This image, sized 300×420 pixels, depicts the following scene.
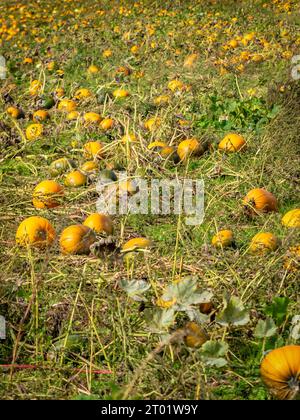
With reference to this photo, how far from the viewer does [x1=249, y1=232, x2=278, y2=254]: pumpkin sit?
281cm

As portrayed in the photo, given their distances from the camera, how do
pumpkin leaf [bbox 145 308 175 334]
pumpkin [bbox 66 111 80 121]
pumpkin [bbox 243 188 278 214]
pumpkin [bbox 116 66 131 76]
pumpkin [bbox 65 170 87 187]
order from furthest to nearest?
pumpkin [bbox 116 66 131 76] < pumpkin [bbox 66 111 80 121] < pumpkin [bbox 65 170 87 187] < pumpkin [bbox 243 188 278 214] < pumpkin leaf [bbox 145 308 175 334]

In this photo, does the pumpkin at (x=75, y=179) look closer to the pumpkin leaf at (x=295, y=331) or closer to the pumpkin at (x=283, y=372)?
the pumpkin leaf at (x=295, y=331)

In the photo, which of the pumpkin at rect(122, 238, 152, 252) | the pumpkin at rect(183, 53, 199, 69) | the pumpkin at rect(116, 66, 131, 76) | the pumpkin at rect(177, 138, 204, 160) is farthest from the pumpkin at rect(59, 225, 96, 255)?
the pumpkin at rect(116, 66, 131, 76)

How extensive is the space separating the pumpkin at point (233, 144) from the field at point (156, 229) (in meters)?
0.03

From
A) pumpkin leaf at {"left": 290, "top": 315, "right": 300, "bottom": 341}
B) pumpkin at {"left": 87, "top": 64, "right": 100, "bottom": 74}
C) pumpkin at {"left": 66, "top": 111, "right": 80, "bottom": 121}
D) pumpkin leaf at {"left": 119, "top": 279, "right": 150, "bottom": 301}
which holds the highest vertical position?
pumpkin leaf at {"left": 119, "top": 279, "right": 150, "bottom": 301}

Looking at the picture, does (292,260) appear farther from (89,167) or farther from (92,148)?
(92,148)

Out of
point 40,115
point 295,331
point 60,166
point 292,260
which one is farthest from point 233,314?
point 40,115

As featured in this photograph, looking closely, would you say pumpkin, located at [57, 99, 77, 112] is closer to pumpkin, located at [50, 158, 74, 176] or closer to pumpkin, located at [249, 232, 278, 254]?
pumpkin, located at [50, 158, 74, 176]

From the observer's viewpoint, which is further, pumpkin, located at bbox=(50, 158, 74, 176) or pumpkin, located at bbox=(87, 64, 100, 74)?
pumpkin, located at bbox=(87, 64, 100, 74)

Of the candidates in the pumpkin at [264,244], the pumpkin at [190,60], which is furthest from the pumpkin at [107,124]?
the pumpkin at [264,244]

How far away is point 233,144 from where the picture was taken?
4195 millimetres

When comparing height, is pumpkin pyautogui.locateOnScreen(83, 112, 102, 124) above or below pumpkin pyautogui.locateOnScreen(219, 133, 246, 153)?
below

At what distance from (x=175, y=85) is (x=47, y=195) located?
7.49 ft

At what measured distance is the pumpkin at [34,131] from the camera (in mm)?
4801
